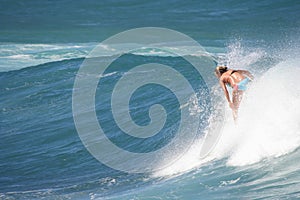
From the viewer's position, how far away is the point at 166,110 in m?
14.7

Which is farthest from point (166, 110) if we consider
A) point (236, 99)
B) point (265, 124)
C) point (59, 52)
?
point (59, 52)

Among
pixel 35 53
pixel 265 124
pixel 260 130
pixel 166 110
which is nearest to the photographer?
pixel 260 130

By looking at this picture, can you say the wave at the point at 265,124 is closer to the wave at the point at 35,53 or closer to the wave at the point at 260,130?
the wave at the point at 260,130

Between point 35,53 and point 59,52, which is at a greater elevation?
point 35,53

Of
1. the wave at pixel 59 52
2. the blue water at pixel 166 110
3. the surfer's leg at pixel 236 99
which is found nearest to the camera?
the blue water at pixel 166 110

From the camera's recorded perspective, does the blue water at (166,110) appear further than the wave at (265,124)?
No

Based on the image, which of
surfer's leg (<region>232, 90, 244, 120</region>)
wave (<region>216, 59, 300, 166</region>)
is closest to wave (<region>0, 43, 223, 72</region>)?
wave (<region>216, 59, 300, 166</region>)

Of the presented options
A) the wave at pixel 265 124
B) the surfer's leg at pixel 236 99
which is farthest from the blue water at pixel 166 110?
the surfer's leg at pixel 236 99

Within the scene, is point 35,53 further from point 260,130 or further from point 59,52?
point 260,130

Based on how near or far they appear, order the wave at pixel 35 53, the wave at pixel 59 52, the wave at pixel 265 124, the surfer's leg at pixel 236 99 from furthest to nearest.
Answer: the wave at pixel 35 53 → the wave at pixel 59 52 → the surfer's leg at pixel 236 99 → the wave at pixel 265 124

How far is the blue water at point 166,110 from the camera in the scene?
29.8ft

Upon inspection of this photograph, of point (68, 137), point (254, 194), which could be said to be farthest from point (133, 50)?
point (254, 194)

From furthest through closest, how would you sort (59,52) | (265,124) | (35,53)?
(35,53), (59,52), (265,124)

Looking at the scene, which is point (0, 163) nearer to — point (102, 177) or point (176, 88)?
point (102, 177)
